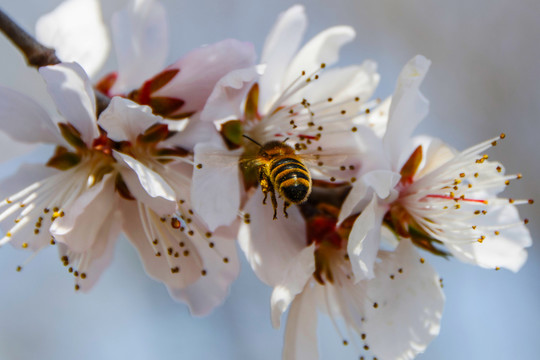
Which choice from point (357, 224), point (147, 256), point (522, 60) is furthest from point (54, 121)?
point (522, 60)

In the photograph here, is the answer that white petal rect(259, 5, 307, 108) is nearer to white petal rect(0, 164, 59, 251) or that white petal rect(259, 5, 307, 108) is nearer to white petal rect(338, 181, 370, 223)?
white petal rect(338, 181, 370, 223)

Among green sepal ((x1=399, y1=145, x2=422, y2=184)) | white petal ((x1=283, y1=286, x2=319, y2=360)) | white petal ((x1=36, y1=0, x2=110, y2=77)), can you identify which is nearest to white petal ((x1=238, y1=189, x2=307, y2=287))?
white petal ((x1=283, y1=286, x2=319, y2=360))

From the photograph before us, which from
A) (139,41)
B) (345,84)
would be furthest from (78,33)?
(345,84)

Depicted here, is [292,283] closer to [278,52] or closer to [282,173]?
[282,173]

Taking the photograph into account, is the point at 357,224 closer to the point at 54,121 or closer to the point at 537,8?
the point at 54,121

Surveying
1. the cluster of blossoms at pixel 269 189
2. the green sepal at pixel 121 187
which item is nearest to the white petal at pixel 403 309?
the cluster of blossoms at pixel 269 189

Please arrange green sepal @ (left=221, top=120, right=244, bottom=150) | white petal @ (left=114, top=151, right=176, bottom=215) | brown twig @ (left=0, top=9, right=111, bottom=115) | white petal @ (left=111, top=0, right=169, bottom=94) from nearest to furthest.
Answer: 1. white petal @ (left=114, top=151, right=176, bottom=215)
2. brown twig @ (left=0, top=9, right=111, bottom=115)
3. green sepal @ (left=221, top=120, right=244, bottom=150)
4. white petal @ (left=111, top=0, right=169, bottom=94)

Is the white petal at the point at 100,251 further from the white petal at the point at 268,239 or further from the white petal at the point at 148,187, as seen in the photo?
the white petal at the point at 268,239

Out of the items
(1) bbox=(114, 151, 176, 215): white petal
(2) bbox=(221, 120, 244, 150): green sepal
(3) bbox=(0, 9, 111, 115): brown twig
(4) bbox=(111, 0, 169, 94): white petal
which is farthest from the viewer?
Answer: (4) bbox=(111, 0, 169, 94): white petal
